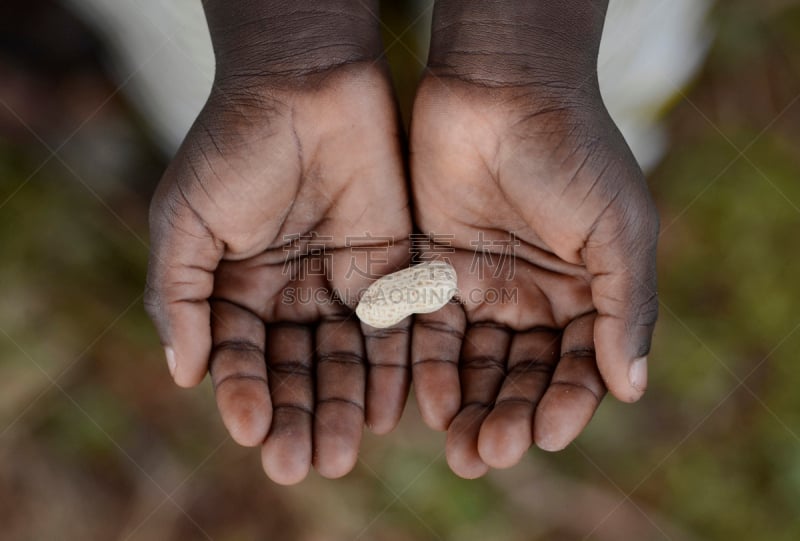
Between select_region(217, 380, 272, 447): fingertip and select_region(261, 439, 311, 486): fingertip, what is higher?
select_region(217, 380, 272, 447): fingertip

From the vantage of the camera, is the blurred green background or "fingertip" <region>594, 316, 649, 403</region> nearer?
"fingertip" <region>594, 316, 649, 403</region>

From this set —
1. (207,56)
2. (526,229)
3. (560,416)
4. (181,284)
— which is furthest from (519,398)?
(207,56)

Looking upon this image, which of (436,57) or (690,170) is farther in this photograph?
(690,170)

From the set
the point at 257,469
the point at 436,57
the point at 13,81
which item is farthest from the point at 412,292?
the point at 13,81

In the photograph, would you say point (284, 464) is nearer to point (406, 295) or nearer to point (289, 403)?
point (289, 403)

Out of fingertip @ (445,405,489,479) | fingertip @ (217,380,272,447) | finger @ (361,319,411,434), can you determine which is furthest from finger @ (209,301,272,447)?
fingertip @ (445,405,489,479)

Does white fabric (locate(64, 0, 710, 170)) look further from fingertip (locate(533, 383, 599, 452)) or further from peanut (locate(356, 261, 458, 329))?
fingertip (locate(533, 383, 599, 452))

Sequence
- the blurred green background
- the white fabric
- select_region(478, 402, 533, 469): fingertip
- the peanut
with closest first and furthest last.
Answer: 1. select_region(478, 402, 533, 469): fingertip
2. the peanut
3. the white fabric
4. the blurred green background

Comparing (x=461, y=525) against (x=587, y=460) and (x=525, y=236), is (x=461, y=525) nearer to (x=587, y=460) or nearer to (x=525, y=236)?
(x=587, y=460)
